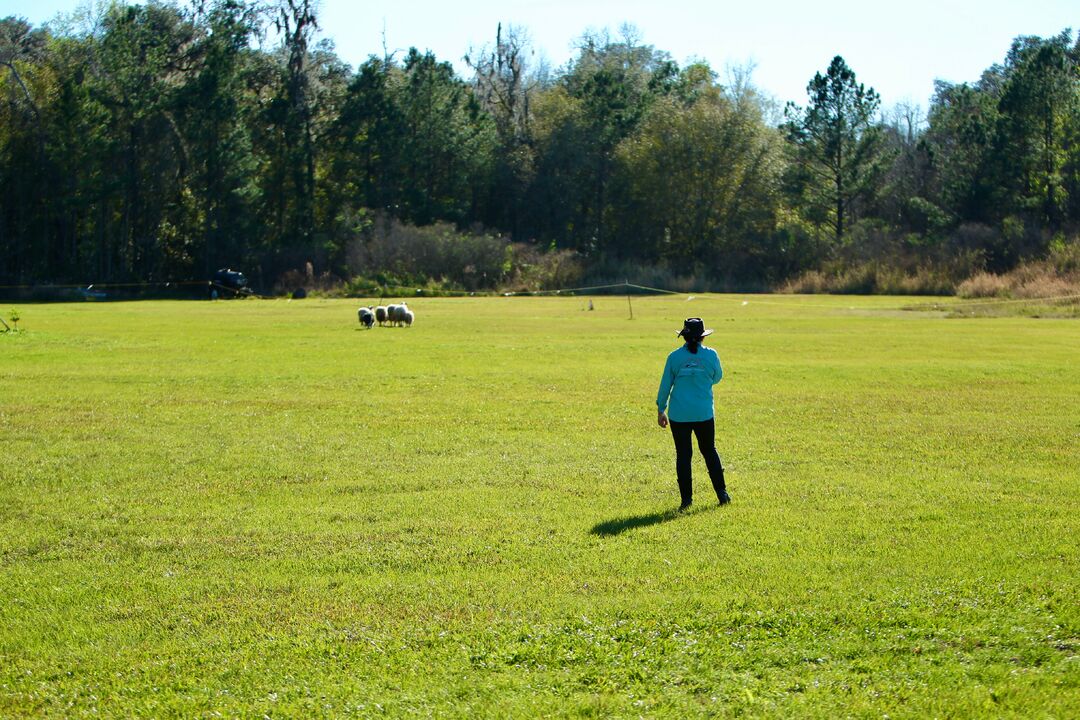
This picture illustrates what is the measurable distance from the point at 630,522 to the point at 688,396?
54.0 inches

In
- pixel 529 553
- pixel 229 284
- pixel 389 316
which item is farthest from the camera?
pixel 229 284

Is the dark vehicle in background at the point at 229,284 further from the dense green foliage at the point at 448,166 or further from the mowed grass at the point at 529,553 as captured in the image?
the mowed grass at the point at 529,553

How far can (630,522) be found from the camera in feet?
33.7

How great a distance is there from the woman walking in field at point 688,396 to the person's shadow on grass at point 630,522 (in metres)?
0.33

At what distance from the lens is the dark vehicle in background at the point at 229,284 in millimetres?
69438

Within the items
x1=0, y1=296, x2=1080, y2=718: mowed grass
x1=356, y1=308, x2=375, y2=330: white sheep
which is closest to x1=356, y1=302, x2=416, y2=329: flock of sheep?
x1=356, y1=308, x2=375, y2=330: white sheep

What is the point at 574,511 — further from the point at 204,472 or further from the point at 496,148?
the point at 496,148

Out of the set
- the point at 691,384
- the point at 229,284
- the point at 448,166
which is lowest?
the point at 691,384

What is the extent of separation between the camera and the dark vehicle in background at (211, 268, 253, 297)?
69.4m

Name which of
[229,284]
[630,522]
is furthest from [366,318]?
[229,284]

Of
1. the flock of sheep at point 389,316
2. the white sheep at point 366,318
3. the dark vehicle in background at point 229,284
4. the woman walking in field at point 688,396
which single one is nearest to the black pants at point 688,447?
the woman walking in field at point 688,396

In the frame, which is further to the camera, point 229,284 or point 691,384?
point 229,284

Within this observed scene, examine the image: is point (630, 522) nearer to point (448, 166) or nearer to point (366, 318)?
point (366, 318)

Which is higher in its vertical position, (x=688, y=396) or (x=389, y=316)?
(x=389, y=316)
